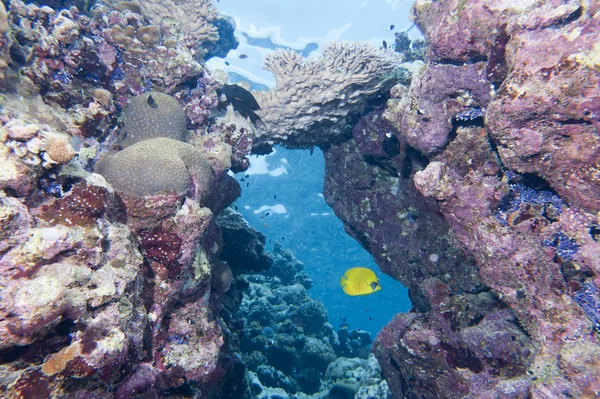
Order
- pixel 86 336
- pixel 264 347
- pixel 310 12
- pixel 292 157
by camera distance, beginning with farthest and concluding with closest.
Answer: pixel 292 157 < pixel 310 12 < pixel 264 347 < pixel 86 336

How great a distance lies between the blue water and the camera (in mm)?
Result: 25016

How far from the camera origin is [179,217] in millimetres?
3619

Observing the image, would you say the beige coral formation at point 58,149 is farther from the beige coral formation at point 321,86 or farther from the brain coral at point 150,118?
the beige coral formation at point 321,86

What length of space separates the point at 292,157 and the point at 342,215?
16.6 meters

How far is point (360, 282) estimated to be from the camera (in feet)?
21.8

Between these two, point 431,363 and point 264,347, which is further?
point 264,347

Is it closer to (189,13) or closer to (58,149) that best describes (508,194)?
(58,149)

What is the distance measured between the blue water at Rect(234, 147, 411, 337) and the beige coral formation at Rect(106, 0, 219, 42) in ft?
38.0

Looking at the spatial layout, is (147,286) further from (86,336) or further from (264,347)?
(264,347)

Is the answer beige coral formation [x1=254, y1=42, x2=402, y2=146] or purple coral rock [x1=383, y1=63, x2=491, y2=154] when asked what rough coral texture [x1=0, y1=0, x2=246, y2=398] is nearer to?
beige coral formation [x1=254, y1=42, x2=402, y2=146]

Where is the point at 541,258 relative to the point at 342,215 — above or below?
below

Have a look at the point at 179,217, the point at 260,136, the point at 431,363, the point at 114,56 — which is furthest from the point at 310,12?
the point at 431,363

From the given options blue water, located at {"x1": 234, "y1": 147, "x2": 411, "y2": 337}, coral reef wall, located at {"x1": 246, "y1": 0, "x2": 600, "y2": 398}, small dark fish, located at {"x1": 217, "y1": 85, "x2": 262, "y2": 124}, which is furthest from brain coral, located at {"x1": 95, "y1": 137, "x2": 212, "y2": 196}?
blue water, located at {"x1": 234, "y1": 147, "x2": 411, "y2": 337}

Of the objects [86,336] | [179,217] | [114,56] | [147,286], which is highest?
[114,56]
